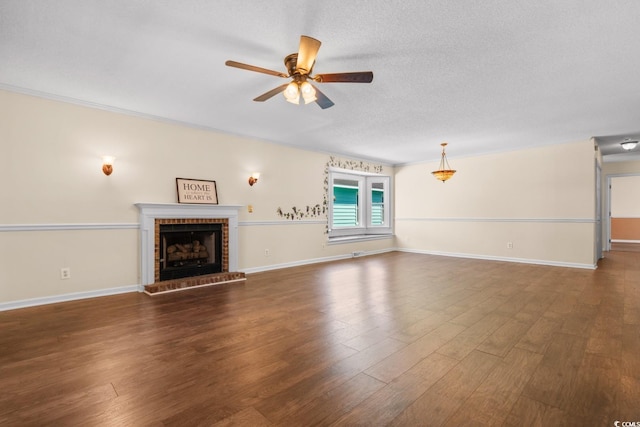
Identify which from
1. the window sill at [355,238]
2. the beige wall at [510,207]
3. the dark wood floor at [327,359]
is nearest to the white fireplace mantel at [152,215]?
the dark wood floor at [327,359]

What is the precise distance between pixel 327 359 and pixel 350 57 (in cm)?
252

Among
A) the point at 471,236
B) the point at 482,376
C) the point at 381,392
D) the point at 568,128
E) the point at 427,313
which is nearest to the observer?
the point at 381,392

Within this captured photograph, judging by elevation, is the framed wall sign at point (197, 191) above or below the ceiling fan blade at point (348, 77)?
below

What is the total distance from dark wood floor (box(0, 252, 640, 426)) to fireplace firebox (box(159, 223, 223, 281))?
66 centimetres

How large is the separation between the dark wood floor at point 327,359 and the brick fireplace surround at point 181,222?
1.12 ft

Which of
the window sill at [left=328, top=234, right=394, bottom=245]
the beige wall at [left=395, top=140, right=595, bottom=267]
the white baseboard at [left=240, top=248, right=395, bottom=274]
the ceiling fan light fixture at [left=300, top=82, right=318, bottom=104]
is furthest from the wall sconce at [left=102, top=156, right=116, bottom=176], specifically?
the beige wall at [left=395, top=140, right=595, bottom=267]

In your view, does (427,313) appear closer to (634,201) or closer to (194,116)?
(194,116)

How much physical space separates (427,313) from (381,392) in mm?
1559

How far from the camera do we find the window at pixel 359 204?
743cm

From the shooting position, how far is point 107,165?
12.6ft

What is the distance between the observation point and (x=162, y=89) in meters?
3.35

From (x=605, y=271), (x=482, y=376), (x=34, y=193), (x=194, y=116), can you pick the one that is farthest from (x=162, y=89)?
(x=605, y=271)

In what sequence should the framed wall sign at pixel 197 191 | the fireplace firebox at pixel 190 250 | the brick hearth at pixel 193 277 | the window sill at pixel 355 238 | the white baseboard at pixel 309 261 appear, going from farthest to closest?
the window sill at pixel 355 238 < the white baseboard at pixel 309 261 < the framed wall sign at pixel 197 191 < the fireplace firebox at pixel 190 250 < the brick hearth at pixel 193 277

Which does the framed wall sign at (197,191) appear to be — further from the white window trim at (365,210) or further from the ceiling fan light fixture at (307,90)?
the white window trim at (365,210)
